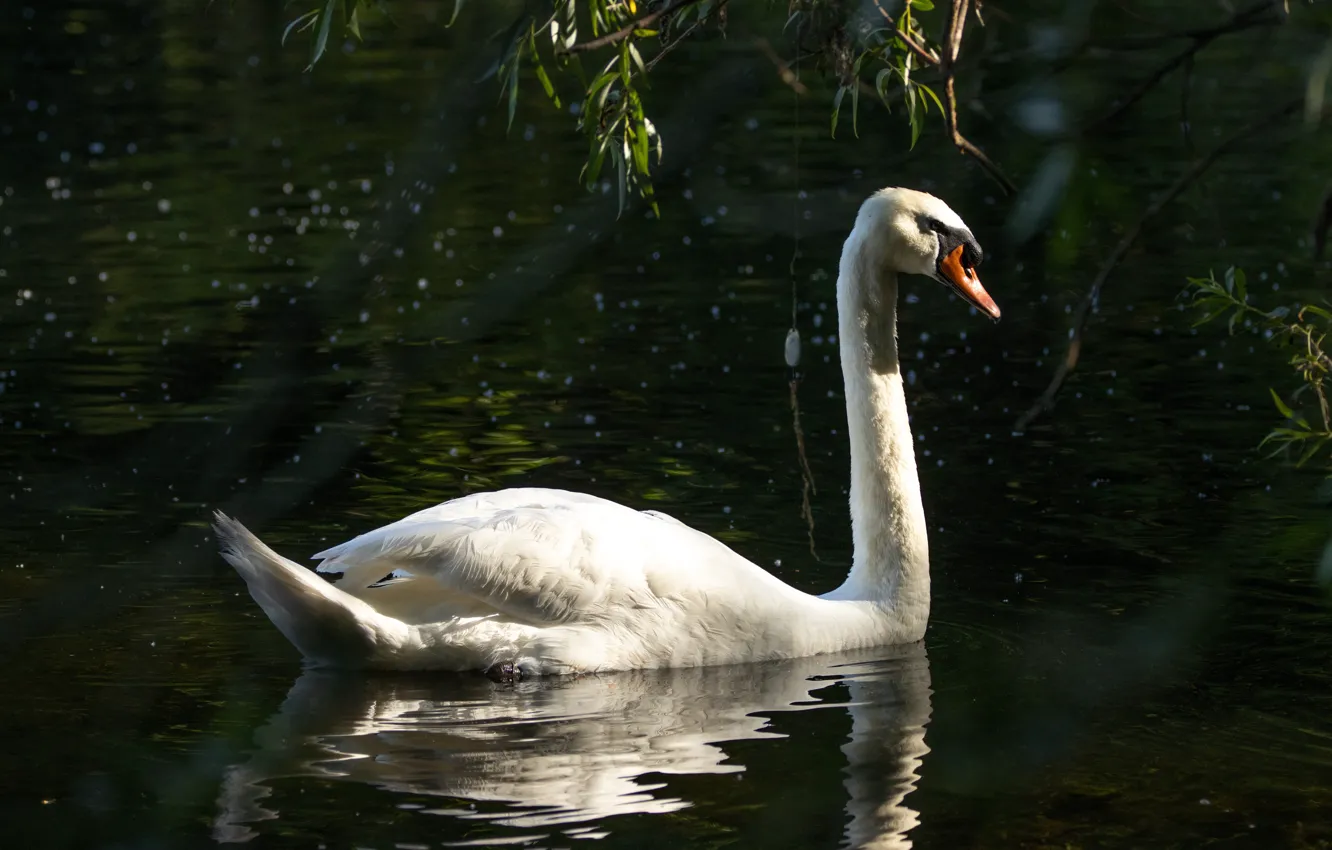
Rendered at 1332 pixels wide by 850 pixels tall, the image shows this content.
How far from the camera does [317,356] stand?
45.5 ft

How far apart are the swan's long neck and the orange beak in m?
0.22

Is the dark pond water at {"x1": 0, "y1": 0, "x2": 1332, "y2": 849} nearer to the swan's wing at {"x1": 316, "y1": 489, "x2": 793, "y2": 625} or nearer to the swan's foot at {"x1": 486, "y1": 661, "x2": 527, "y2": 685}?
the swan's foot at {"x1": 486, "y1": 661, "x2": 527, "y2": 685}

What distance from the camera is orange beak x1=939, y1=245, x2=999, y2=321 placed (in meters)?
8.25

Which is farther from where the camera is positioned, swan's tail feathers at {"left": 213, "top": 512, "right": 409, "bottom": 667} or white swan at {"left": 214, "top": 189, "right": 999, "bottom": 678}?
white swan at {"left": 214, "top": 189, "right": 999, "bottom": 678}

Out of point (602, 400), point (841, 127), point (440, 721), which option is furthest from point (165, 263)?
point (440, 721)

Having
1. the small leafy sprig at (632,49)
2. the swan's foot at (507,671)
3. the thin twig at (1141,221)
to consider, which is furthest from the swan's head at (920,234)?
the thin twig at (1141,221)

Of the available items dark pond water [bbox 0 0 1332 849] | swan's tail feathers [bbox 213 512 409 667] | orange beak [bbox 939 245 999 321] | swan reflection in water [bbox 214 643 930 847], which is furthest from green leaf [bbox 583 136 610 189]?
orange beak [bbox 939 245 999 321]

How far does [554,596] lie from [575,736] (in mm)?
710

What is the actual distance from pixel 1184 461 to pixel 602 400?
138 inches

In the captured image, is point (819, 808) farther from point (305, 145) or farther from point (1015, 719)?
point (305, 145)

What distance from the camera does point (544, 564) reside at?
7.34 metres

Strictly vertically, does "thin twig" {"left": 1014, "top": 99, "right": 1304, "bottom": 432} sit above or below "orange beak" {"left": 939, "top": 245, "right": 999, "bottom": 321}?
below

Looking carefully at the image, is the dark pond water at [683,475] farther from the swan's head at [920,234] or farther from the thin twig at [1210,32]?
the swan's head at [920,234]

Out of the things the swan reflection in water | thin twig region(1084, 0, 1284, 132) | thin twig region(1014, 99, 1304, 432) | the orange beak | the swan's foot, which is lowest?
the swan reflection in water
